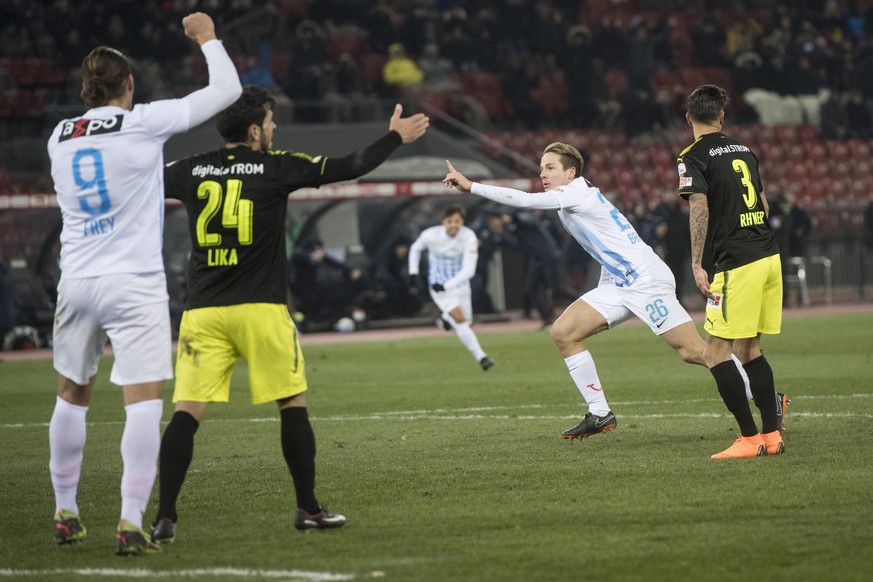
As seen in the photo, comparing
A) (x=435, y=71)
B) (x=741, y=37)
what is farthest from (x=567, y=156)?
(x=741, y=37)

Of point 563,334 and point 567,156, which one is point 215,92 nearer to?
point 567,156

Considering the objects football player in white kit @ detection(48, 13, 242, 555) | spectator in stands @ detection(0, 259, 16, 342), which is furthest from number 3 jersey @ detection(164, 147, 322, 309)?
spectator in stands @ detection(0, 259, 16, 342)

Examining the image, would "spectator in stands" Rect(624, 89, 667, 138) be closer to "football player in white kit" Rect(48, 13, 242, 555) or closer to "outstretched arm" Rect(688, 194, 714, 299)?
"outstretched arm" Rect(688, 194, 714, 299)

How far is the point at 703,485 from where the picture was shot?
23.6 ft

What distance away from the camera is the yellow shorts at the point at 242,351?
6277 millimetres

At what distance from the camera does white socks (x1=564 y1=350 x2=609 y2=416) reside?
9.41 metres

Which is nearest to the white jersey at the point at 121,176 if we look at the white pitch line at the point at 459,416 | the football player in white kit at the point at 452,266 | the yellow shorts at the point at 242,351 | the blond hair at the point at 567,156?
the yellow shorts at the point at 242,351

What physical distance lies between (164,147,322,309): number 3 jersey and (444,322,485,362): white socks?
9.90 meters

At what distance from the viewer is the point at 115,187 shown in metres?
6.05

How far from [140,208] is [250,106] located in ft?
2.42

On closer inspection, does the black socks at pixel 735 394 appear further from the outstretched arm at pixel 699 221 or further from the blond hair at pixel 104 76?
the blond hair at pixel 104 76

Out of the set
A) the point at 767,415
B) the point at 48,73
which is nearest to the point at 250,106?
the point at 767,415

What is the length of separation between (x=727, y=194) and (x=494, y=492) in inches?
101

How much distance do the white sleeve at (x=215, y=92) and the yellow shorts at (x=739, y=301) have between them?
357 centimetres
